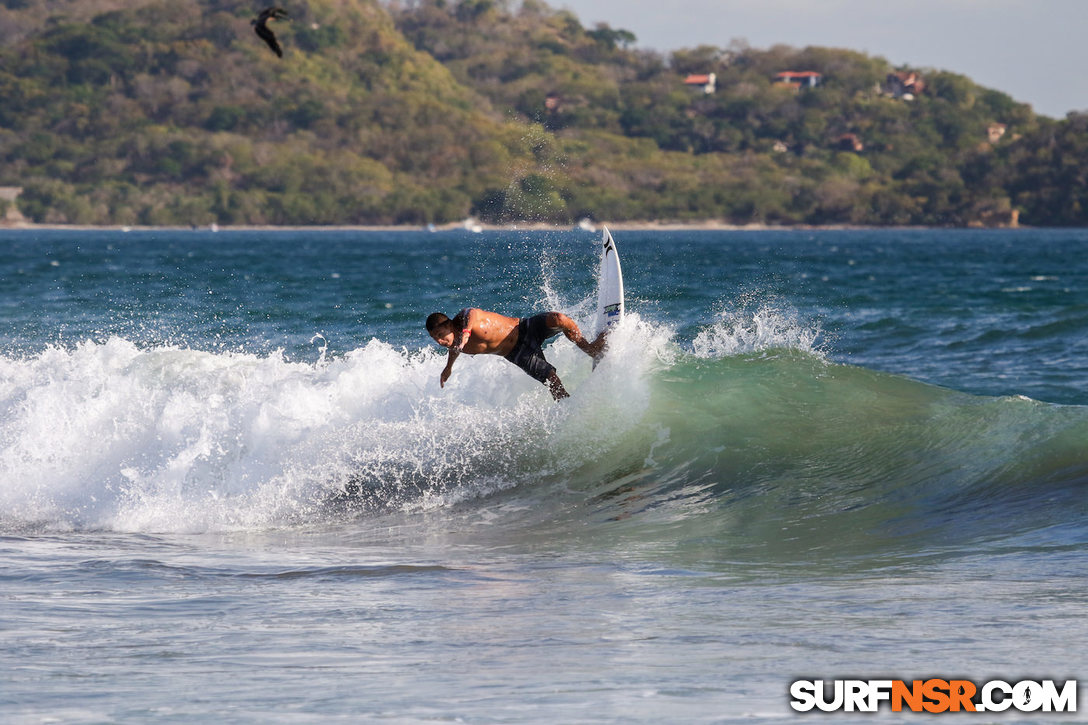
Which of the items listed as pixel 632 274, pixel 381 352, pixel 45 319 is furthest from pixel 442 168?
pixel 381 352

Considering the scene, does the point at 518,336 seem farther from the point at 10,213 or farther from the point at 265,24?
the point at 10,213

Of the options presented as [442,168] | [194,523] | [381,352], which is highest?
[442,168]

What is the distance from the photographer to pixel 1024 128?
18838cm

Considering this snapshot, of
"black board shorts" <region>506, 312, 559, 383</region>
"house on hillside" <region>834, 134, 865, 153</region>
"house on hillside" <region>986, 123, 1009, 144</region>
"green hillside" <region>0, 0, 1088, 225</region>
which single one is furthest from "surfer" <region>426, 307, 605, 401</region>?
"house on hillside" <region>986, 123, 1009, 144</region>

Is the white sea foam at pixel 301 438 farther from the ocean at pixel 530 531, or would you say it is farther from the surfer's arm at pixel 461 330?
the surfer's arm at pixel 461 330

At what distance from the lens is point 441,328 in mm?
9523

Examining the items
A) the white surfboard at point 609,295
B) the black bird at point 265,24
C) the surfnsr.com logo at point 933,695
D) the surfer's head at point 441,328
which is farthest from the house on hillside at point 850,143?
the surfnsr.com logo at point 933,695

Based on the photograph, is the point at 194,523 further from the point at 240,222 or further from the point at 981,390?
the point at 240,222

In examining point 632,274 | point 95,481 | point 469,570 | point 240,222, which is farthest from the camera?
point 240,222

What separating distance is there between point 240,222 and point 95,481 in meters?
163

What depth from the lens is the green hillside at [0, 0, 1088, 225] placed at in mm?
166125

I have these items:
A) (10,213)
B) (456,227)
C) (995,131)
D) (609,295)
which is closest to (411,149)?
(456,227)

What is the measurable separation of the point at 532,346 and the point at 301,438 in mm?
2270

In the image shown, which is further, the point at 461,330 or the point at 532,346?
the point at 532,346
